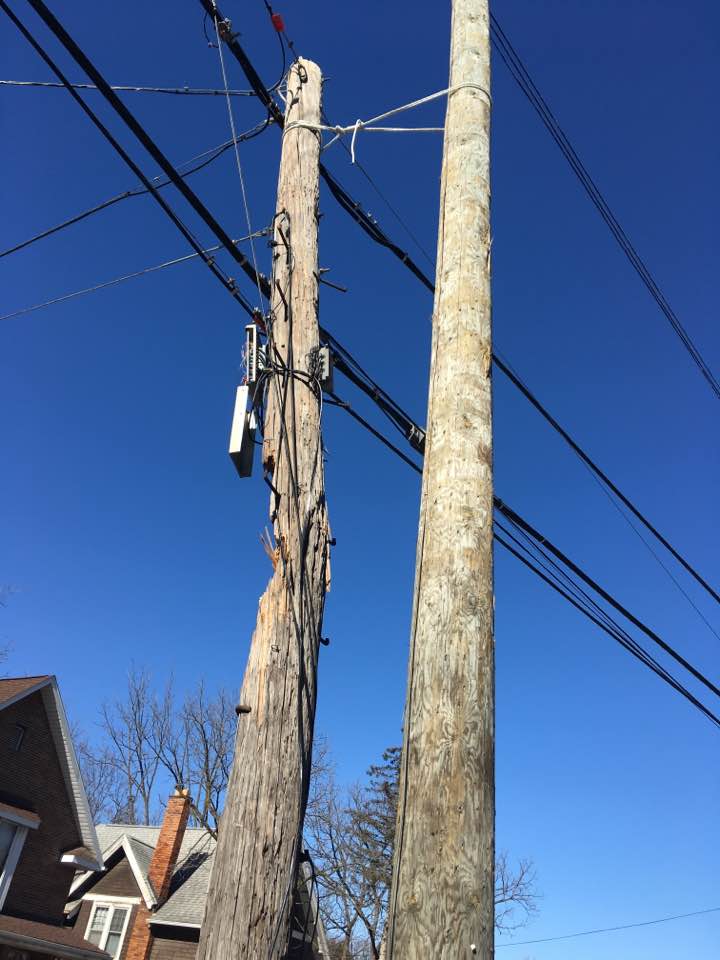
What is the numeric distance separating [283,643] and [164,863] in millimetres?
20369

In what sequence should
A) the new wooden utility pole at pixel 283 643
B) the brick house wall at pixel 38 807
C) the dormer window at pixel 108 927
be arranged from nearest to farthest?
the new wooden utility pole at pixel 283 643 < the brick house wall at pixel 38 807 < the dormer window at pixel 108 927

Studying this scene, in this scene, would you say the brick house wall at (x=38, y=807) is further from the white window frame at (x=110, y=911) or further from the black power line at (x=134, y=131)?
the black power line at (x=134, y=131)

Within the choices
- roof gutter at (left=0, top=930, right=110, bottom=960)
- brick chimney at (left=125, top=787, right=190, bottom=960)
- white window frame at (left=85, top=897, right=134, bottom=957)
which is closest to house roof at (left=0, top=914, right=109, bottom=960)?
roof gutter at (left=0, top=930, right=110, bottom=960)

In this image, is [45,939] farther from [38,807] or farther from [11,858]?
[38,807]

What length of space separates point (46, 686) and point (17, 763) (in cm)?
190

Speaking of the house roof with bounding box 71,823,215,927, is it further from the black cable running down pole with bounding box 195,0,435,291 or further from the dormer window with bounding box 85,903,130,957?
the black cable running down pole with bounding box 195,0,435,291

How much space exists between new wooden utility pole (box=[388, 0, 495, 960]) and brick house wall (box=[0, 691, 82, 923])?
1805 centimetres

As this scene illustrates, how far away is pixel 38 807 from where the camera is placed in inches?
724

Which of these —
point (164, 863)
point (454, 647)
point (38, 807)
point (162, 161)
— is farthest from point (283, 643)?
point (164, 863)

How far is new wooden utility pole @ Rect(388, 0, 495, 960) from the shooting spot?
2291mm

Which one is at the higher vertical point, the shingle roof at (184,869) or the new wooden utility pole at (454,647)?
the shingle roof at (184,869)

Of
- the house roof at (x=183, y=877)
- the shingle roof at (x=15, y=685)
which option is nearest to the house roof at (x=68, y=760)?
the shingle roof at (x=15, y=685)

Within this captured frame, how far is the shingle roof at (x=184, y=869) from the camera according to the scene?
20422 millimetres

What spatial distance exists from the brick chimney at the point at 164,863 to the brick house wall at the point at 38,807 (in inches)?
100
